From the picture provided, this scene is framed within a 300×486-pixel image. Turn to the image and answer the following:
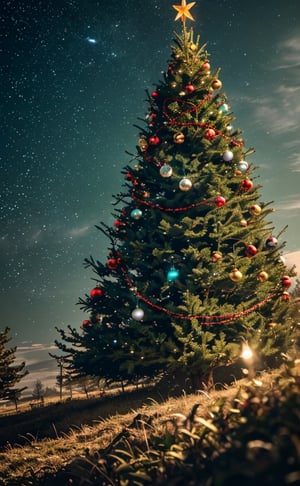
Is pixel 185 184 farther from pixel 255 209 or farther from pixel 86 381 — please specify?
pixel 86 381

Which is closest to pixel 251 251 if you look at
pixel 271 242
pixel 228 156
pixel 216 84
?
pixel 271 242

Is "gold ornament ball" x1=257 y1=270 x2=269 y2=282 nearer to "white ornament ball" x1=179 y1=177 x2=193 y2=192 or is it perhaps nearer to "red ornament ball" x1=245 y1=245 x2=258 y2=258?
"red ornament ball" x1=245 y1=245 x2=258 y2=258

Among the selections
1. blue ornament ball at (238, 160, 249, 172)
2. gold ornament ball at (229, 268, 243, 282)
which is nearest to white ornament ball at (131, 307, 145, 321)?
gold ornament ball at (229, 268, 243, 282)

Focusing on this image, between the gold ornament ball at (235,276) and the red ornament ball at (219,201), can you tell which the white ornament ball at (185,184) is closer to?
the red ornament ball at (219,201)

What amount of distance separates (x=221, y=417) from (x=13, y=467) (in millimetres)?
3575

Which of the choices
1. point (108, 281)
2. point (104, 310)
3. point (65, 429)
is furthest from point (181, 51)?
point (65, 429)

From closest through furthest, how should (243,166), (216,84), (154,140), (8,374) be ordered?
(243,166)
(154,140)
(216,84)
(8,374)

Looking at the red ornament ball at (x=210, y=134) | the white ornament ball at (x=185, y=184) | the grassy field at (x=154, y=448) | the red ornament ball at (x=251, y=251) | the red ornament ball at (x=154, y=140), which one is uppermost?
the red ornament ball at (x=154, y=140)

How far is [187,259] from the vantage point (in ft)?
23.6

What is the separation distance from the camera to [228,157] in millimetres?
7543

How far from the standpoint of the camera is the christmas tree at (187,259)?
20.9 ft

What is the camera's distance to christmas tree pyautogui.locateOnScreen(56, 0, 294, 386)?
6359 mm

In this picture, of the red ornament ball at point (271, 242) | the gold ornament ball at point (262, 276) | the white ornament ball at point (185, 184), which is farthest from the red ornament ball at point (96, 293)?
the red ornament ball at point (271, 242)

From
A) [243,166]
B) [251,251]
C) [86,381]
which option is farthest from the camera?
[86,381]
